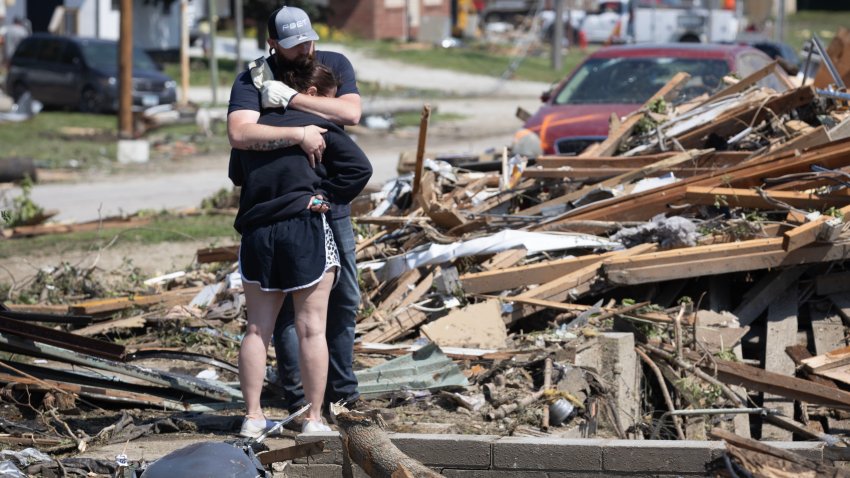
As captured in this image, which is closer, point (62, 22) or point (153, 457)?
point (153, 457)

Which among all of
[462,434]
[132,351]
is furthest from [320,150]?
[132,351]

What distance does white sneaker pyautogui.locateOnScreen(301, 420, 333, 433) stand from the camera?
16.4 feet

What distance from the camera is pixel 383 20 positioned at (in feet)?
165

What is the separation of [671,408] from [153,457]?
2545 mm

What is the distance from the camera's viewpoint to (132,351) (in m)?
6.21

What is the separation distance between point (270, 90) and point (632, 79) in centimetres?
718

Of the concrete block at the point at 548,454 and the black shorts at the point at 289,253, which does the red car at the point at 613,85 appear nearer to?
the black shorts at the point at 289,253

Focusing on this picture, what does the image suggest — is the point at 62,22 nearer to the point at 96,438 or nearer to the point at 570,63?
the point at 570,63

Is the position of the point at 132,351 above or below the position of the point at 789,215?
below

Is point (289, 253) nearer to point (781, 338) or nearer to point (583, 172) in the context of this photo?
point (781, 338)

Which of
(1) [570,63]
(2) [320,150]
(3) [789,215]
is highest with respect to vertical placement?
(2) [320,150]

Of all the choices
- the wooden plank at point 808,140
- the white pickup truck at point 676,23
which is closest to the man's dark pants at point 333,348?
the wooden plank at point 808,140

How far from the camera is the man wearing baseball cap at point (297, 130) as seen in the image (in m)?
4.91

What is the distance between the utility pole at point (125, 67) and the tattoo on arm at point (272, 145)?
15.3 metres
